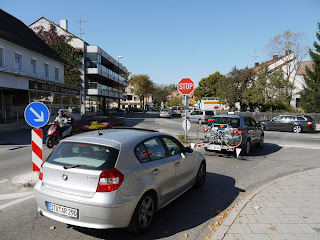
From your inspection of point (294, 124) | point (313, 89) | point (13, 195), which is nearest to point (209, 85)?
point (313, 89)

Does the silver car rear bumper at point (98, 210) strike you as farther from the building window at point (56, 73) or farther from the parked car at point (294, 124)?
the building window at point (56, 73)

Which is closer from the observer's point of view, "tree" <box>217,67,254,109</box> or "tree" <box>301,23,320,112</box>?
"tree" <box>301,23,320,112</box>

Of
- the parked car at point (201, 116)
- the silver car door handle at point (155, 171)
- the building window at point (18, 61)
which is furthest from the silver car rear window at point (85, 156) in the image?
the parked car at point (201, 116)

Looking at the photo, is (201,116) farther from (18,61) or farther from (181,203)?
(181,203)

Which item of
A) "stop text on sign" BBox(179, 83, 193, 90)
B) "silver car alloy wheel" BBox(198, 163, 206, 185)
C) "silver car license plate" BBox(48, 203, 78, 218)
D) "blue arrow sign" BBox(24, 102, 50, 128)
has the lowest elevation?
"silver car alloy wheel" BBox(198, 163, 206, 185)

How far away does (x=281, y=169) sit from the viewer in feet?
26.8

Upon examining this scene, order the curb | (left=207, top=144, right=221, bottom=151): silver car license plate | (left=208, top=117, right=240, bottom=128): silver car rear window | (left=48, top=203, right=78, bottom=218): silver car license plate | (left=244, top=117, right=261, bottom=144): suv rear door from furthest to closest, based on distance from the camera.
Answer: (left=244, top=117, right=261, bottom=144): suv rear door
(left=208, top=117, right=240, bottom=128): silver car rear window
(left=207, top=144, right=221, bottom=151): silver car license plate
the curb
(left=48, top=203, right=78, bottom=218): silver car license plate

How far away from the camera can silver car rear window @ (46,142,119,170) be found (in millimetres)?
3486

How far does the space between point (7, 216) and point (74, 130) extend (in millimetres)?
12750

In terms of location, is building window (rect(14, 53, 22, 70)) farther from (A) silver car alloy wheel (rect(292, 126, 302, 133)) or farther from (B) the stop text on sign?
(A) silver car alloy wheel (rect(292, 126, 302, 133))

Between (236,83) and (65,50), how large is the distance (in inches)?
1070

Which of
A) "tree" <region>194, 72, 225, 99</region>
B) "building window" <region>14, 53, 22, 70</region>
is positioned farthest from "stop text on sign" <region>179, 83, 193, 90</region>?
"tree" <region>194, 72, 225, 99</region>

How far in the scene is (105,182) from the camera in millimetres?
3307

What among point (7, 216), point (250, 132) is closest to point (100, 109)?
point (250, 132)
